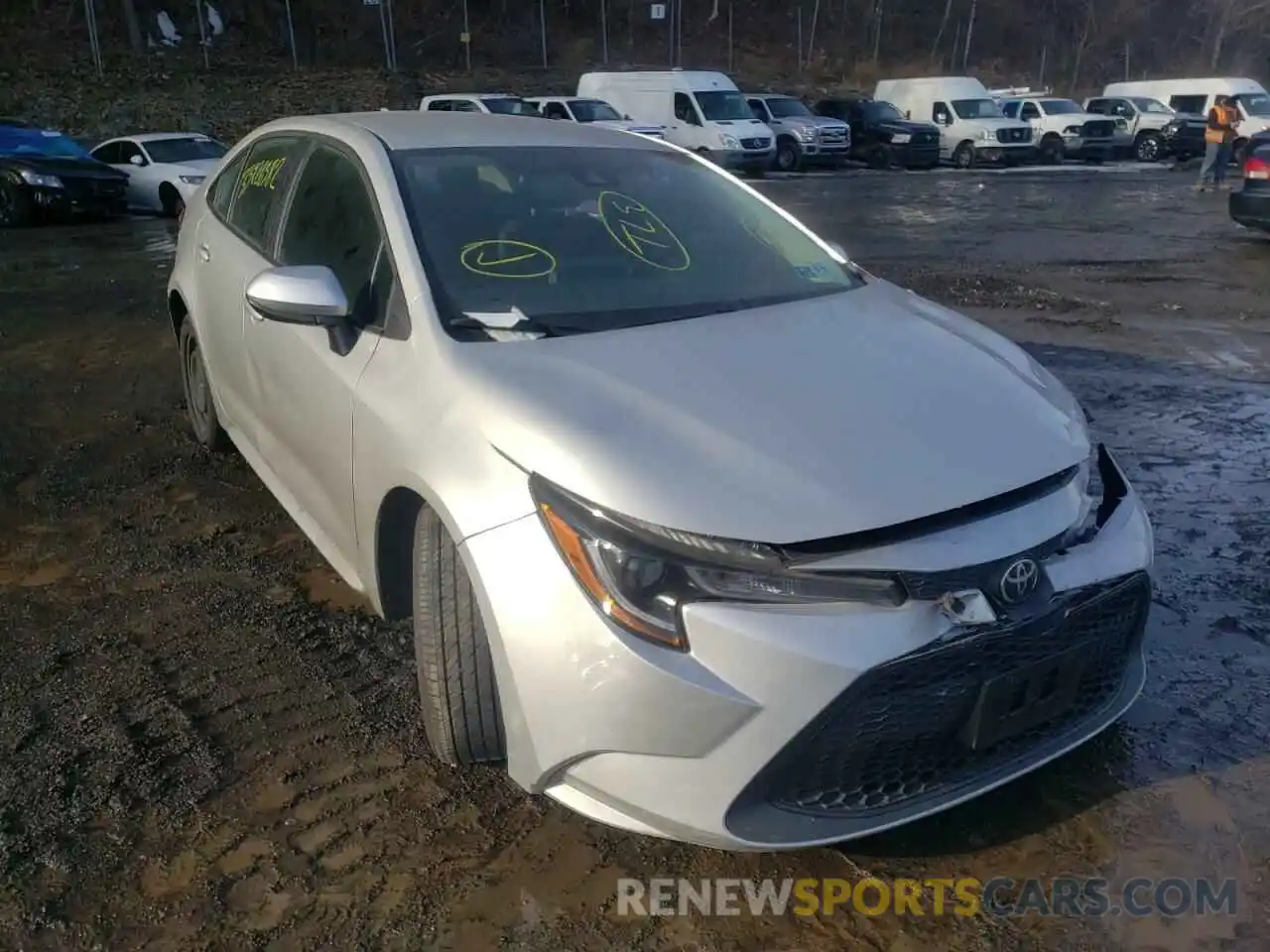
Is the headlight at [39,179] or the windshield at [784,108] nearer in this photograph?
the headlight at [39,179]

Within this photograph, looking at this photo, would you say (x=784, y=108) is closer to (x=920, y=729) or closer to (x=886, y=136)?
(x=886, y=136)

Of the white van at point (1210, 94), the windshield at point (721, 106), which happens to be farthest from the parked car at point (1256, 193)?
the white van at point (1210, 94)

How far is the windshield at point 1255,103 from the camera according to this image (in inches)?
1069

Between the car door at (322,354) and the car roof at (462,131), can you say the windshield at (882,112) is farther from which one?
the car door at (322,354)

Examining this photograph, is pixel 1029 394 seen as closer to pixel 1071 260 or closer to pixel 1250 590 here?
pixel 1250 590

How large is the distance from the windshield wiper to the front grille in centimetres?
128

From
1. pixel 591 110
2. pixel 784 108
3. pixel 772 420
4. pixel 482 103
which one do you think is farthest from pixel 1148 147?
pixel 772 420

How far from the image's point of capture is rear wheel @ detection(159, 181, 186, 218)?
53.2 feet

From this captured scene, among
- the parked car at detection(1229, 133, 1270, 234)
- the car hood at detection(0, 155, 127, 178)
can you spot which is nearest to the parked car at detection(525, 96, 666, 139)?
the car hood at detection(0, 155, 127, 178)

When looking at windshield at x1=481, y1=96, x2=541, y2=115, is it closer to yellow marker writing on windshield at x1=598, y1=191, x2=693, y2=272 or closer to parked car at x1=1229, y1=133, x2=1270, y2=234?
parked car at x1=1229, y1=133, x2=1270, y2=234

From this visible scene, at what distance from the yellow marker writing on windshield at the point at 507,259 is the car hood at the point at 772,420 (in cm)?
38

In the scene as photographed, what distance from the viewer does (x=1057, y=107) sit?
95.3 feet

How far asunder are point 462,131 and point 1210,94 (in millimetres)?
33262

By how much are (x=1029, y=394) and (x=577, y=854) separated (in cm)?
161
